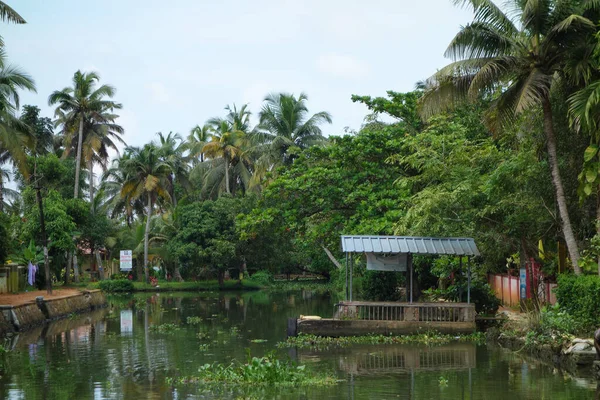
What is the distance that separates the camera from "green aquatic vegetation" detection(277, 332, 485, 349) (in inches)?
852

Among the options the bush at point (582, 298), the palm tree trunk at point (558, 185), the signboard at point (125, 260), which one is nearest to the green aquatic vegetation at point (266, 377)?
the bush at point (582, 298)

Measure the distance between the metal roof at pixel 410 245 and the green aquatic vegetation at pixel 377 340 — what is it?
262 cm

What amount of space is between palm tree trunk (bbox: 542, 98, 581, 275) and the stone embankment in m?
19.2

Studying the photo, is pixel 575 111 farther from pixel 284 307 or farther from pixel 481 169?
pixel 284 307

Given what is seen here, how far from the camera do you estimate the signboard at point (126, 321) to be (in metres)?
28.2

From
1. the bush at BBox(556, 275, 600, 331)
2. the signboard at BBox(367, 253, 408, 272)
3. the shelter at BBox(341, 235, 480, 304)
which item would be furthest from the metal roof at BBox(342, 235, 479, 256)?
the bush at BBox(556, 275, 600, 331)

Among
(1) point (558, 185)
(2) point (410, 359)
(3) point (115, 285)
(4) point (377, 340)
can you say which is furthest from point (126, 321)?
(3) point (115, 285)

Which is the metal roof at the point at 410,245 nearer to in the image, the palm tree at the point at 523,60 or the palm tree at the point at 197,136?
the palm tree at the point at 523,60

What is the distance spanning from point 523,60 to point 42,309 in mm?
22559

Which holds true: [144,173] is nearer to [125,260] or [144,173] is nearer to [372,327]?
[125,260]

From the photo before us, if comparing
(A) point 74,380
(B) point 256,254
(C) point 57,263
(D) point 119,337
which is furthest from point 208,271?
(A) point 74,380

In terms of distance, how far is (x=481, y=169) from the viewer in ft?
84.1

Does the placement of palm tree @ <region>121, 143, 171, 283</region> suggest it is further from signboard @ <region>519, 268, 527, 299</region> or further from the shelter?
signboard @ <region>519, 268, 527, 299</region>

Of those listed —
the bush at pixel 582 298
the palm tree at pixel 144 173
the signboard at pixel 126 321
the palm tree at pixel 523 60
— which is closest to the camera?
the bush at pixel 582 298
